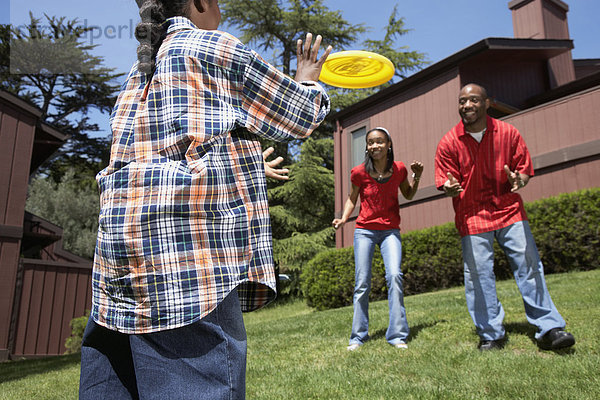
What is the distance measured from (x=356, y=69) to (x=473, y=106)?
144cm

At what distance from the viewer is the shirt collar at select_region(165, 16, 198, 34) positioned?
5.35ft

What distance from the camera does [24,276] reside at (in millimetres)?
13461

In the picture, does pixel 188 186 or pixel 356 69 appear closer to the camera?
pixel 188 186

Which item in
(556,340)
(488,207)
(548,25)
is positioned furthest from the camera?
(548,25)

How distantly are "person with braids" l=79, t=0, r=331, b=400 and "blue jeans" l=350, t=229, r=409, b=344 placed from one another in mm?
3540

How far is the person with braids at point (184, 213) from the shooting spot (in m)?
1.33

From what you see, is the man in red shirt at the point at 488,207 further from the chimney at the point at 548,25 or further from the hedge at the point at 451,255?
the chimney at the point at 548,25

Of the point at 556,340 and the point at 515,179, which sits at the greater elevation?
the point at 515,179

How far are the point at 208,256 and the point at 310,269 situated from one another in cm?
1216

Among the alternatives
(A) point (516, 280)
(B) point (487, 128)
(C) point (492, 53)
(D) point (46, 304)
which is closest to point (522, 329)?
(A) point (516, 280)

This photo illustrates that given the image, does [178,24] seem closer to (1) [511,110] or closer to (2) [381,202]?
(2) [381,202]

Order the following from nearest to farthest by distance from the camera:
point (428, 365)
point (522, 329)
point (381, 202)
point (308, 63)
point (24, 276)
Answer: point (308, 63) < point (428, 365) < point (522, 329) < point (381, 202) < point (24, 276)

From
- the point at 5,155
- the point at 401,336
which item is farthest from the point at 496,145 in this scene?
the point at 5,155

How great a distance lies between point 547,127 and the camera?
1120cm
